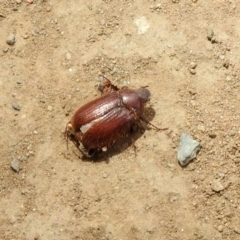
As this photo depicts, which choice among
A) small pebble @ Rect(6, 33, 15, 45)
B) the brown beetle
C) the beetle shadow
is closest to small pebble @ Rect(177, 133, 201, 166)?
the beetle shadow

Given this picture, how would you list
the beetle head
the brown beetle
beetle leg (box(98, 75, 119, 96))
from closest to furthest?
the brown beetle
the beetle head
beetle leg (box(98, 75, 119, 96))

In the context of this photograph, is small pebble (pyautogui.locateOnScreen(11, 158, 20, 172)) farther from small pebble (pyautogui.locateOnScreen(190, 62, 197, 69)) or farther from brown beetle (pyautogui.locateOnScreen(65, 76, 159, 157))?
small pebble (pyautogui.locateOnScreen(190, 62, 197, 69))

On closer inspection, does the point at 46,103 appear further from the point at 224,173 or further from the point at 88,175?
the point at 224,173

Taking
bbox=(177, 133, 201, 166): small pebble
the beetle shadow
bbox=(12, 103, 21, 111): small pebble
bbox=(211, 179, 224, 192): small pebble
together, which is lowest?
bbox=(211, 179, 224, 192): small pebble

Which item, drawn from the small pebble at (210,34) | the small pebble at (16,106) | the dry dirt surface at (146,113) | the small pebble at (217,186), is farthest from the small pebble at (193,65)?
the small pebble at (16,106)

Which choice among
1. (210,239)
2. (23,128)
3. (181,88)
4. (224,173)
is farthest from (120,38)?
(210,239)

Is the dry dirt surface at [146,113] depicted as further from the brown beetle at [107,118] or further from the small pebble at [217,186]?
the brown beetle at [107,118]

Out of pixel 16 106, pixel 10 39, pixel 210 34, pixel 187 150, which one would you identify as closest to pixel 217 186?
pixel 187 150
